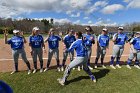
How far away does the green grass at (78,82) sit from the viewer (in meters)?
7.12

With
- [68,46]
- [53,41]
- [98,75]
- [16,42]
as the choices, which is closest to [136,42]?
[98,75]

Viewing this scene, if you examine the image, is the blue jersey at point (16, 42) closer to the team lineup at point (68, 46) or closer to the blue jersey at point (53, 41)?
the team lineup at point (68, 46)

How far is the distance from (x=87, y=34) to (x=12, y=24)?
42.3 meters

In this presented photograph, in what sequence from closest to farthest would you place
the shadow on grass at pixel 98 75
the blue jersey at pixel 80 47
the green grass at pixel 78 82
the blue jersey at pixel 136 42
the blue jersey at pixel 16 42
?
the green grass at pixel 78 82 < the blue jersey at pixel 80 47 < the shadow on grass at pixel 98 75 < the blue jersey at pixel 16 42 < the blue jersey at pixel 136 42

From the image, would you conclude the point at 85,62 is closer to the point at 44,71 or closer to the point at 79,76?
the point at 79,76

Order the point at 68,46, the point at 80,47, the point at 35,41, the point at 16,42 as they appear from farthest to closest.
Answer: the point at 68,46 < the point at 35,41 < the point at 16,42 < the point at 80,47

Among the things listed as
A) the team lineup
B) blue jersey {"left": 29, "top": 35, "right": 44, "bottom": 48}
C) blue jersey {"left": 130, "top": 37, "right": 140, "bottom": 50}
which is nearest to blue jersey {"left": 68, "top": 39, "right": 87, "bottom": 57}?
the team lineup

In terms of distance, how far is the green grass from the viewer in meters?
7.12

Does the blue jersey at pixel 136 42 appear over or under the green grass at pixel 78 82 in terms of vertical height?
over

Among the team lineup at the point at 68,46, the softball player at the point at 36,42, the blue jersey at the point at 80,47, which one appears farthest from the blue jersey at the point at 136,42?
the softball player at the point at 36,42

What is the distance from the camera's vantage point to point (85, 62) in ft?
24.4

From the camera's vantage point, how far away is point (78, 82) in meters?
7.78

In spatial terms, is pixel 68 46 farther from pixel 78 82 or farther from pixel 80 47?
pixel 78 82

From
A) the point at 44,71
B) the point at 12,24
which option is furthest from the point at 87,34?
the point at 12,24
